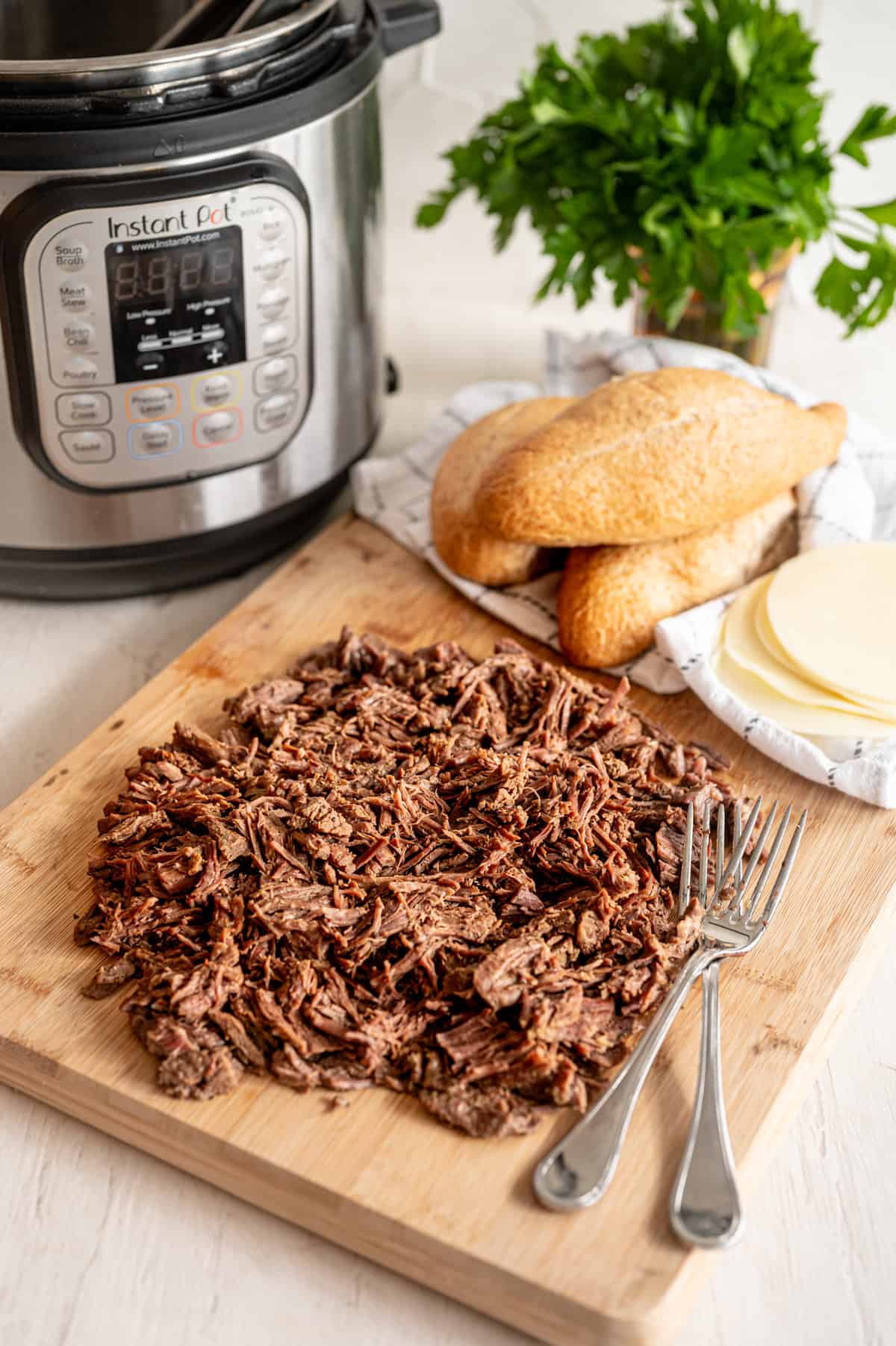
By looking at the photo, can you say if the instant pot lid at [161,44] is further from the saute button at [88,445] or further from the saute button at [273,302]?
the saute button at [88,445]

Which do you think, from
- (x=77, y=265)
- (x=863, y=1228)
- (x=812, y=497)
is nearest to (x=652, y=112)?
(x=812, y=497)

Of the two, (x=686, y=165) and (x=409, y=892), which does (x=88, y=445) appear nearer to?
(x=409, y=892)

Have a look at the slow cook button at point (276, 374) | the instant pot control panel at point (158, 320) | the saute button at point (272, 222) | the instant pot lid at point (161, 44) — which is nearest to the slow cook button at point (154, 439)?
the instant pot control panel at point (158, 320)

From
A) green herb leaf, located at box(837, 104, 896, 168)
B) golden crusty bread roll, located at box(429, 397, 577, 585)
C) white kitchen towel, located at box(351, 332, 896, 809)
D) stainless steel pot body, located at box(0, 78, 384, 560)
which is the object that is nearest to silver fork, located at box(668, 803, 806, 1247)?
white kitchen towel, located at box(351, 332, 896, 809)

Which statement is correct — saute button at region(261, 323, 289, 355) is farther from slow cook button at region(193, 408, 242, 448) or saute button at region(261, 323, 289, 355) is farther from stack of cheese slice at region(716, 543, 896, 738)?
stack of cheese slice at region(716, 543, 896, 738)

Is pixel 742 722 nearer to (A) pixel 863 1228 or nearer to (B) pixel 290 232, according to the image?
(A) pixel 863 1228

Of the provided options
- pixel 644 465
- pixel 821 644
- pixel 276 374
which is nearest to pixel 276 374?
pixel 276 374
